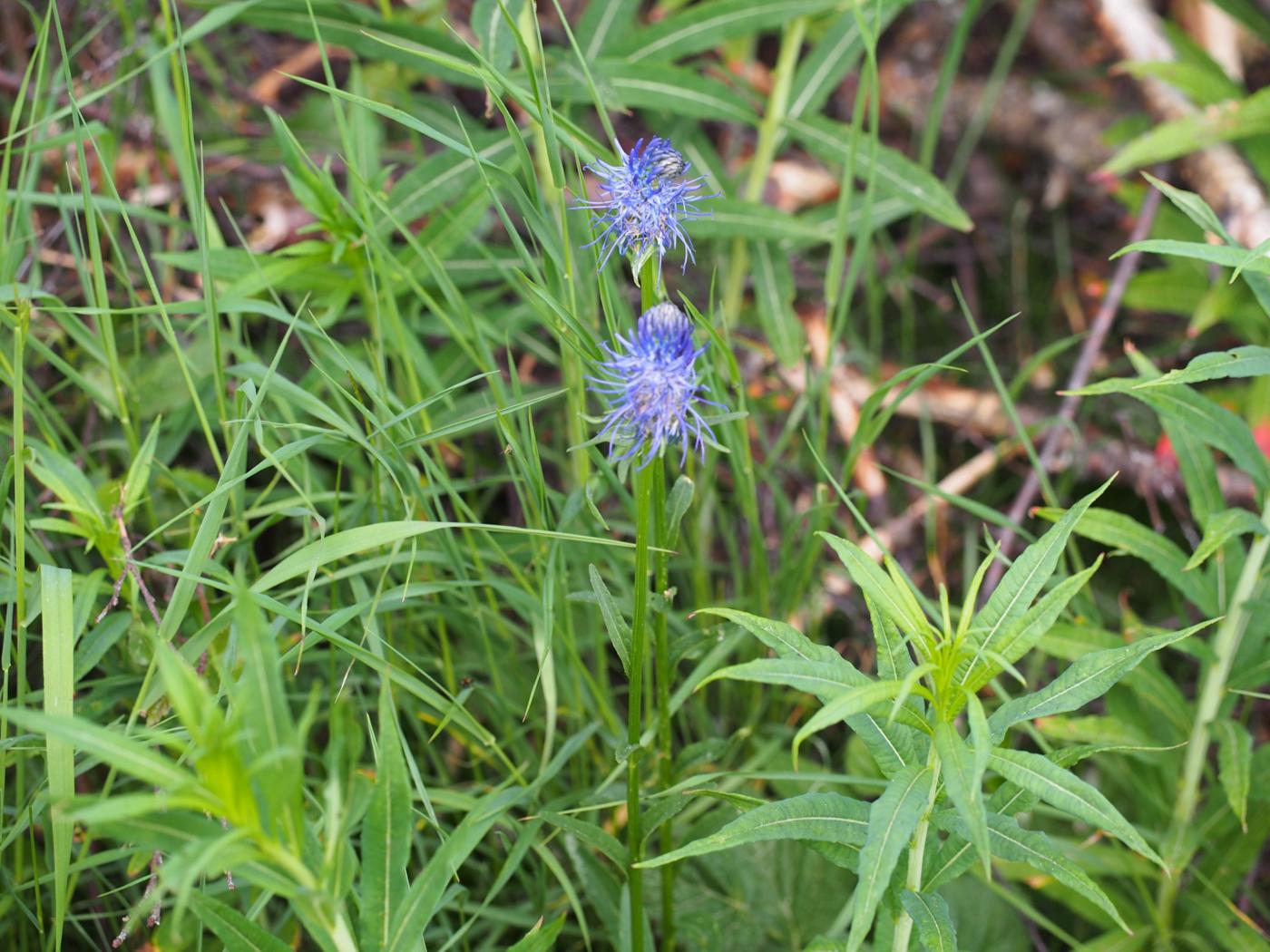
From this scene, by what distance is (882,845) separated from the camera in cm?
114

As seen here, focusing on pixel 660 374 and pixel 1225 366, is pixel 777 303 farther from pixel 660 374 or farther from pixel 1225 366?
pixel 660 374

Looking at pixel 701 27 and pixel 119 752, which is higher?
pixel 701 27

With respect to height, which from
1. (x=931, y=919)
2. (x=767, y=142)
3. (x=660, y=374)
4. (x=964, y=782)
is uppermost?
(x=767, y=142)

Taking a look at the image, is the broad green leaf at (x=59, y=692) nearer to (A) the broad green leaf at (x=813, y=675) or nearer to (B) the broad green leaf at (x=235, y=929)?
(B) the broad green leaf at (x=235, y=929)

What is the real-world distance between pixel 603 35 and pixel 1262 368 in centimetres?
158

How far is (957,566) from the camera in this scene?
108 inches

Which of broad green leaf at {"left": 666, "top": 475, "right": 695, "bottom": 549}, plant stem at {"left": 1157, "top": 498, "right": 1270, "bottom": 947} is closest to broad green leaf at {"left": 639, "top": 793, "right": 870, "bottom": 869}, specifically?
broad green leaf at {"left": 666, "top": 475, "right": 695, "bottom": 549}

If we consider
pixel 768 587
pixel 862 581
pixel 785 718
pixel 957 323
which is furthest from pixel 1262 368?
pixel 957 323

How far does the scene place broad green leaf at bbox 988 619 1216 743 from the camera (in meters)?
1.26

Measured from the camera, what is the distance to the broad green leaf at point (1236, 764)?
1.63 meters

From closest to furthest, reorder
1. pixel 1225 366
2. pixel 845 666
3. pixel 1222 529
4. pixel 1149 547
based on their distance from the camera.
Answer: pixel 845 666, pixel 1225 366, pixel 1222 529, pixel 1149 547

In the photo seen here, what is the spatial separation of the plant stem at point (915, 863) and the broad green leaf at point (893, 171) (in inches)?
51.4

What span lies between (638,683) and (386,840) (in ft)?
1.27

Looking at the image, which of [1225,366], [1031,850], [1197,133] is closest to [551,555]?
[1031,850]
